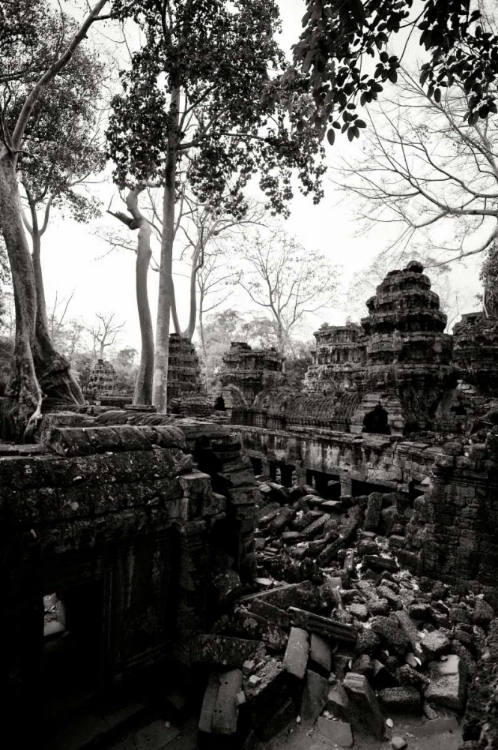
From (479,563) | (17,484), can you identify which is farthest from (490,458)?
(17,484)

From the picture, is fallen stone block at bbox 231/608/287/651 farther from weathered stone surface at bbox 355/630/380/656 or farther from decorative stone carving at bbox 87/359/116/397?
decorative stone carving at bbox 87/359/116/397

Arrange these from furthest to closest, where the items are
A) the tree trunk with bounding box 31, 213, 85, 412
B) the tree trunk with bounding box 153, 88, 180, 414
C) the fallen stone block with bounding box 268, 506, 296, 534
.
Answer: the tree trunk with bounding box 153, 88, 180, 414, the tree trunk with bounding box 31, 213, 85, 412, the fallen stone block with bounding box 268, 506, 296, 534

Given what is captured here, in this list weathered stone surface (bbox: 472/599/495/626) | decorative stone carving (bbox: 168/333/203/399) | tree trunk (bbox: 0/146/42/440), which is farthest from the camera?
decorative stone carving (bbox: 168/333/203/399)

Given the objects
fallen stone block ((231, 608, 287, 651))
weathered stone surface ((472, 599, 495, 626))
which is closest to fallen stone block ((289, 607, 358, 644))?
fallen stone block ((231, 608, 287, 651))

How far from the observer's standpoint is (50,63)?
897 cm

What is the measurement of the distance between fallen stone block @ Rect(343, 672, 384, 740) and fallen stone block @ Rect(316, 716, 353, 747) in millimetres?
94

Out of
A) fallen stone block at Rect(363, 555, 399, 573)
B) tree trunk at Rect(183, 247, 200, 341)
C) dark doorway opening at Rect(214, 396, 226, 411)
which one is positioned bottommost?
fallen stone block at Rect(363, 555, 399, 573)

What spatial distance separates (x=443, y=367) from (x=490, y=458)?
17.2ft

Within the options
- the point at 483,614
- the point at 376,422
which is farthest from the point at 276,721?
the point at 376,422

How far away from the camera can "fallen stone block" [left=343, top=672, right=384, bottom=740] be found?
2914 mm

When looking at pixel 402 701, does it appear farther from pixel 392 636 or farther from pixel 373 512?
pixel 373 512

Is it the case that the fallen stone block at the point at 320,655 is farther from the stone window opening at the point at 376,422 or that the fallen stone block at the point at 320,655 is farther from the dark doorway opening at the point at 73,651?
the stone window opening at the point at 376,422

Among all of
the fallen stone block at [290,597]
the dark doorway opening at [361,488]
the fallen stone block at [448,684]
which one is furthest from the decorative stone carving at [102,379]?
the fallen stone block at [448,684]

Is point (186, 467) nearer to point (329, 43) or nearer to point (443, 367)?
point (329, 43)
